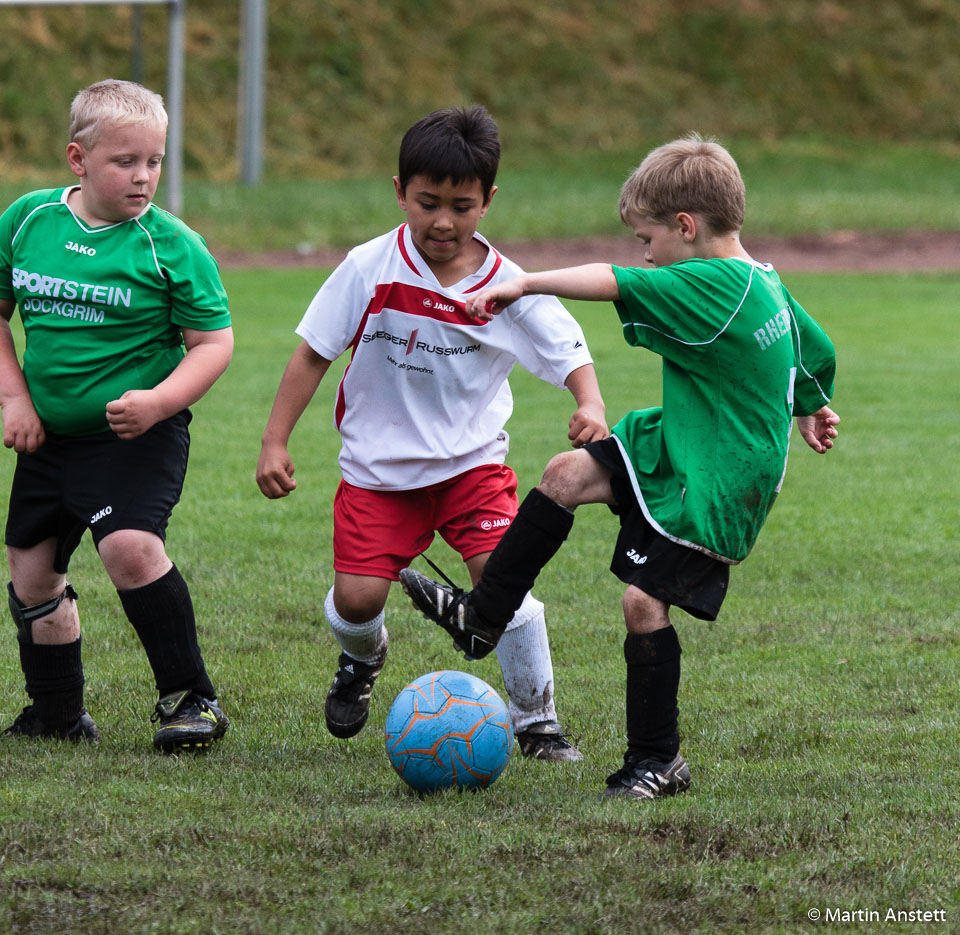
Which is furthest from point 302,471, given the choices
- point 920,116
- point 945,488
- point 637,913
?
point 920,116

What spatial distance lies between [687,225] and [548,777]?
1.47 metres

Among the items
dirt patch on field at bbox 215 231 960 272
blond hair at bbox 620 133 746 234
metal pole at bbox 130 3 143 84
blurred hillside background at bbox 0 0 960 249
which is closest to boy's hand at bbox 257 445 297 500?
blond hair at bbox 620 133 746 234

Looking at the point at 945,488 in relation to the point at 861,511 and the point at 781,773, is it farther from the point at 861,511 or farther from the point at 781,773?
the point at 781,773

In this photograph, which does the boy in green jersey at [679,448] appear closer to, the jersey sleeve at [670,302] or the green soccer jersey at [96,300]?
the jersey sleeve at [670,302]

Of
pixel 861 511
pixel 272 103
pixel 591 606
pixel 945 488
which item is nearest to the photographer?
pixel 591 606

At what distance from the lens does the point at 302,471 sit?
28.1 feet

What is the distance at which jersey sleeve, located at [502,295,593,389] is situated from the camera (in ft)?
13.5

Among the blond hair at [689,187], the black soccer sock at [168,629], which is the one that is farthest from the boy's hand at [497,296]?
the black soccer sock at [168,629]

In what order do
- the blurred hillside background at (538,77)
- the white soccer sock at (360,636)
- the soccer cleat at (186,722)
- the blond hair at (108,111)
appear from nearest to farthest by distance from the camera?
the blond hair at (108,111), the soccer cleat at (186,722), the white soccer sock at (360,636), the blurred hillside background at (538,77)

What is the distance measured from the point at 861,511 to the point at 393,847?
493 cm

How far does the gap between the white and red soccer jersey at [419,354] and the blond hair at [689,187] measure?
515 mm

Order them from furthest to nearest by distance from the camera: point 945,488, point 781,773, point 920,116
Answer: point 920,116, point 945,488, point 781,773

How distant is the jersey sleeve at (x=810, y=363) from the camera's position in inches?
150

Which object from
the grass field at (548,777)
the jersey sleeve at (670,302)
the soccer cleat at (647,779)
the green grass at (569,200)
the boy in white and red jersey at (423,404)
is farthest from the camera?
the green grass at (569,200)
